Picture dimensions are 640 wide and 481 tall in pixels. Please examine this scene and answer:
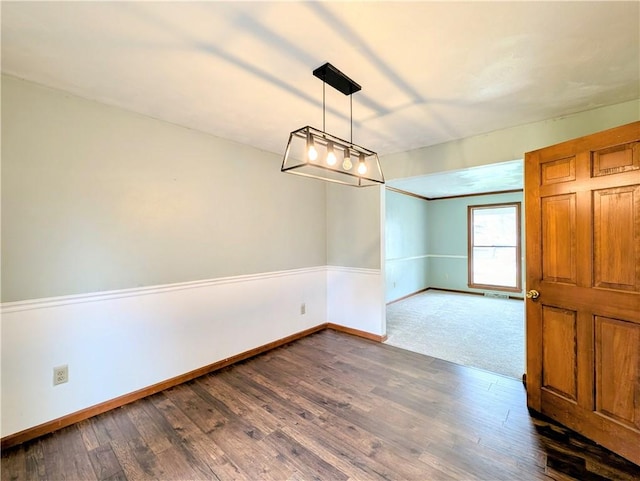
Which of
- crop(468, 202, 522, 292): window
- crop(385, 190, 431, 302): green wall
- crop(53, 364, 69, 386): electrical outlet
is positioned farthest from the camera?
crop(468, 202, 522, 292): window

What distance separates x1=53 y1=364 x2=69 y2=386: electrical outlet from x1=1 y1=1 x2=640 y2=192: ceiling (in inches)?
83.7

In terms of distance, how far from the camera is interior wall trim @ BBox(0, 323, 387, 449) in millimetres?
1911

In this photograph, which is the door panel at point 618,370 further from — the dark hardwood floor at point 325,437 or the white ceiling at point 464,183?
the white ceiling at point 464,183

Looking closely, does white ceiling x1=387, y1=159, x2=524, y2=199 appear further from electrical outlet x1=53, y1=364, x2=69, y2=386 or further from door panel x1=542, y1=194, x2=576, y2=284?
electrical outlet x1=53, y1=364, x2=69, y2=386

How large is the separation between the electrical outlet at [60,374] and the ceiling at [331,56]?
212cm

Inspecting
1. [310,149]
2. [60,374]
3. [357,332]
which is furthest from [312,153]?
[357,332]

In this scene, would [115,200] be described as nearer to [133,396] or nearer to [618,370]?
[133,396]

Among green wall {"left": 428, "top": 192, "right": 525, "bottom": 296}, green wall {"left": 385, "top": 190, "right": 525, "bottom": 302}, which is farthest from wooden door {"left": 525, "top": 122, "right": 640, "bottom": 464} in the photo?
green wall {"left": 428, "top": 192, "right": 525, "bottom": 296}

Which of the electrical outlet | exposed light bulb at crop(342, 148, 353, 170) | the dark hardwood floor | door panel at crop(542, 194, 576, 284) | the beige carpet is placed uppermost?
exposed light bulb at crop(342, 148, 353, 170)

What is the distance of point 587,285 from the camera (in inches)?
74.8

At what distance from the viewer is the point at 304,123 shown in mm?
2664

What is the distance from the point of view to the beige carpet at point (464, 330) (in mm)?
3156

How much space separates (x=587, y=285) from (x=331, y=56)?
2.33 metres

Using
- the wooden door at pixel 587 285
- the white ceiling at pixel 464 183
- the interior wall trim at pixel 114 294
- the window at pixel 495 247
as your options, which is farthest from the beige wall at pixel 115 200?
the window at pixel 495 247
